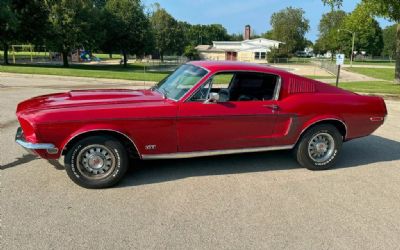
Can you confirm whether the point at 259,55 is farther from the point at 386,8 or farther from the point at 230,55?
the point at 386,8

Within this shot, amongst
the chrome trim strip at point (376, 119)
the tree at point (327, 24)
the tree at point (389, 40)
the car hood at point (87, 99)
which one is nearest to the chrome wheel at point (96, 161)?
the car hood at point (87, 99)

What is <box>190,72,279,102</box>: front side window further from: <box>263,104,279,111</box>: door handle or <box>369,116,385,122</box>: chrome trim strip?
<box>369,116,385,122</box>: chrome trim strip

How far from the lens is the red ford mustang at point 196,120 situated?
4250mm

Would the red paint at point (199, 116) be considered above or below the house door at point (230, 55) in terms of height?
below

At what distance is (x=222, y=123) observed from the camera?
4734mm

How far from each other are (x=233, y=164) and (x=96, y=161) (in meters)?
2.13

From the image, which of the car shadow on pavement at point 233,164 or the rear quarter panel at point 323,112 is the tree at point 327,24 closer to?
the car shadow on pavement at point 233,164

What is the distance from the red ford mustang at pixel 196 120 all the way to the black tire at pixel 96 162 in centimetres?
1

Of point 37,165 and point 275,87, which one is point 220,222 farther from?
point 37,165

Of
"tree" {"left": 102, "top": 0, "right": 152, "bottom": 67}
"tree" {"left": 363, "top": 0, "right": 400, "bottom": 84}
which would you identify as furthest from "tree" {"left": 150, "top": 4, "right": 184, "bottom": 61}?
"tree" {"left": 363, "top": 0, "right": 400, "bottom": 84}

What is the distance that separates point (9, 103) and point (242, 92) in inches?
310

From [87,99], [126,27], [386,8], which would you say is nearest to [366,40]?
[126,27]

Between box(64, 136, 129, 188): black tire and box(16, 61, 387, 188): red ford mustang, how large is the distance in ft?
0.04

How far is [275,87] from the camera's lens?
5.14m
